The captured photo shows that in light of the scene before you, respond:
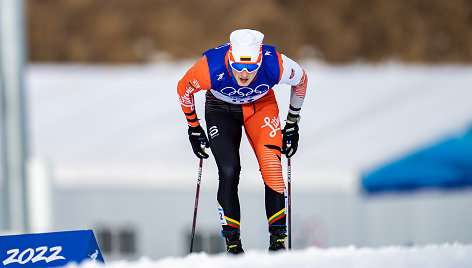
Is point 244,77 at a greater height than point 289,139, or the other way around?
point 244,77

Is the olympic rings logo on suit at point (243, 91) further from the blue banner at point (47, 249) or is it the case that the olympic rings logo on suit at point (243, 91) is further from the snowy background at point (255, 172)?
the snowy background at point (255, 172)

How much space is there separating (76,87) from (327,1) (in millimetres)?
23047

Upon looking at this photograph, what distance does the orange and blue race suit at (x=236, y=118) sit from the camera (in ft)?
15.0

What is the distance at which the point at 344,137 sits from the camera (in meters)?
10.7

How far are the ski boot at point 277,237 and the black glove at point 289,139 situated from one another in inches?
20.9

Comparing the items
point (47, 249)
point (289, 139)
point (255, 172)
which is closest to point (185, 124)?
point (255, 172)

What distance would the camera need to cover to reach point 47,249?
4.15 meters

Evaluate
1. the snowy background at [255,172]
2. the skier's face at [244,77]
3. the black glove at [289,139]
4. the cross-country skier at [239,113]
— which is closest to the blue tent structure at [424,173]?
the snowy background at [255,172]

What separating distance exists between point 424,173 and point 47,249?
5.77 m

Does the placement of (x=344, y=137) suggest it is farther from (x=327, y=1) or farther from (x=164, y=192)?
(x=327, y=1)

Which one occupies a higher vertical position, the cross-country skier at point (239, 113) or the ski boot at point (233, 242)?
the cross-country skier at point (239, 113)


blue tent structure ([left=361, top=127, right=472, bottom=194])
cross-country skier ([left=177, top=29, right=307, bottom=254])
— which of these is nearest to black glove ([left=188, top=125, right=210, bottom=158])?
cross-country skier ([left=177, top=29, right=307, bottom=254])

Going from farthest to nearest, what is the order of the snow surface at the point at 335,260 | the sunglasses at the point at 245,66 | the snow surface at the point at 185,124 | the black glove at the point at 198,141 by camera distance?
the snow surface at the point at 185,124 < the black glove at the point at 198,141 < the sunglasses at the point at 245,66 < the snow surface at the point at 335,260

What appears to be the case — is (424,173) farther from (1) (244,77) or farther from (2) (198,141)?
(1) (244,77)
